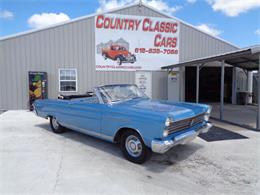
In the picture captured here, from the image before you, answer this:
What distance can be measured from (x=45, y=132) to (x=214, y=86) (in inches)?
660

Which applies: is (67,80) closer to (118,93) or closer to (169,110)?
(118,93)

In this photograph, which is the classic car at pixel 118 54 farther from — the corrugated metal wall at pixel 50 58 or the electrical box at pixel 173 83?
the electrical box at pixel 173 83

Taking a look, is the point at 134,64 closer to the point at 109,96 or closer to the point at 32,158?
the point at 109,96

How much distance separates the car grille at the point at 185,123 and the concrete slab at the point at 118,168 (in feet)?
2.33

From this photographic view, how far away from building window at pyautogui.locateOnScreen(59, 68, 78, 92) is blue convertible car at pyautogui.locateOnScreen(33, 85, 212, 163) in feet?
19.1

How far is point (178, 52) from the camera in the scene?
1254 cm

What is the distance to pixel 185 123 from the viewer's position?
13.1 feet

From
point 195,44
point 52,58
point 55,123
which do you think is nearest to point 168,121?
point 55,123

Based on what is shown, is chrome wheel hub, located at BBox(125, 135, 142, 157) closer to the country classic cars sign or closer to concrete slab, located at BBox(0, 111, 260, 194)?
concrete slab, located at BBox(0, 111, 260, 194)

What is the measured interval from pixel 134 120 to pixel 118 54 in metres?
8.41

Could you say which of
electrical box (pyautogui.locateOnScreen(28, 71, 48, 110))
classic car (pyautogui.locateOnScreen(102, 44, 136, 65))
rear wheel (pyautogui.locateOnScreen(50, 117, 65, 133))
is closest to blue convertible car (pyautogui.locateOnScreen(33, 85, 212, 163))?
rear wheel (pyautogui.locateOnScreen(50, 117, 65, 133))

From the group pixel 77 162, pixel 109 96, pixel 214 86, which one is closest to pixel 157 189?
pixel 77 162

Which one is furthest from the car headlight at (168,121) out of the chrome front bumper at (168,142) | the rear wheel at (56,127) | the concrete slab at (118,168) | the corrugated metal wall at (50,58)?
the corrugated metal wall at (50,58)

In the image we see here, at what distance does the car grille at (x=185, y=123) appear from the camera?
362 centimetres
